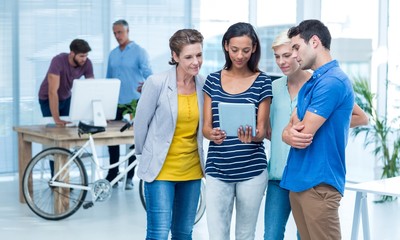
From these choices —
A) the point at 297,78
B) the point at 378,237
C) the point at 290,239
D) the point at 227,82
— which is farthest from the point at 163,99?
the point at 378,237

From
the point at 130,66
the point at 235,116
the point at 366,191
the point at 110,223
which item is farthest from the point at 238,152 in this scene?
the point at 130,66

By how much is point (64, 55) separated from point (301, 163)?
4.14 m

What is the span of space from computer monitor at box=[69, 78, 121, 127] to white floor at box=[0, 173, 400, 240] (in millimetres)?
709

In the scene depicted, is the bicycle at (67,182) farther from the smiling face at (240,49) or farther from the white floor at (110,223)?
the smiling face at (240,49)

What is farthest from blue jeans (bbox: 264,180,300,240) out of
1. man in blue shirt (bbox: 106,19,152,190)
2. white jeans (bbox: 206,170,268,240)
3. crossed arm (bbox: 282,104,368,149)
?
man in blue shirt (bbox: 106,19,152,190)

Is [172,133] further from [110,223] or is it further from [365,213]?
[110,223]

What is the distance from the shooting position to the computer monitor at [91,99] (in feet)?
21.6

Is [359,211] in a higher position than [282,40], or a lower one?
lower

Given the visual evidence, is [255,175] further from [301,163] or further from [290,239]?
[290,239]

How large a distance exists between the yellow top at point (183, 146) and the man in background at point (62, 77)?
3173mm

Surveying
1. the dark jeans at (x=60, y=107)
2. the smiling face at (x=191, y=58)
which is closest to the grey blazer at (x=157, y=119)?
the smiling face at (x=191, y=58)

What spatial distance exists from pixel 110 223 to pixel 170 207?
8.06 feet

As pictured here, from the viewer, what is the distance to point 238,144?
3705 millimetres

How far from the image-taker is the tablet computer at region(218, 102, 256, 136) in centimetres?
359
